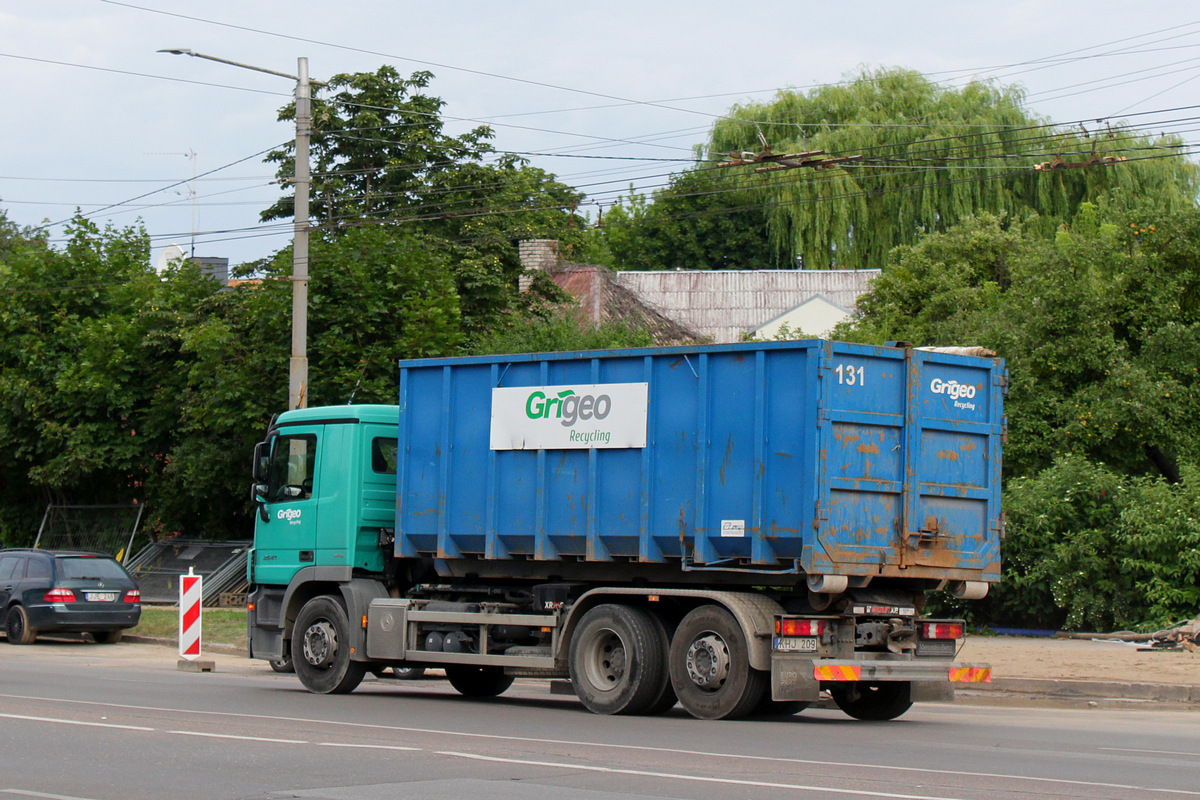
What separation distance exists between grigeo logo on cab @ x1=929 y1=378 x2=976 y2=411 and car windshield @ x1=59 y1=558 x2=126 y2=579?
50.5ft

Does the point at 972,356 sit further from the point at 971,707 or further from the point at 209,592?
the point at 209,592

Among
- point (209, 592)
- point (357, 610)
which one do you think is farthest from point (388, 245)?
point (357, 610)

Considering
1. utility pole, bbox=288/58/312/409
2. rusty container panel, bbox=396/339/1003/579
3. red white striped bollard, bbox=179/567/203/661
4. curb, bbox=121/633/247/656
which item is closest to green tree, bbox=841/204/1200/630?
rusty container panel, bbox=396/339/1003/579

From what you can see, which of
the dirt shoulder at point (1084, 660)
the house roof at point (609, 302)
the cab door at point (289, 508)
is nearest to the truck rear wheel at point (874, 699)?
the dirt shoulder at point (1084, 660)

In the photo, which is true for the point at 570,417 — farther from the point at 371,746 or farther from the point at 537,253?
the point at 537,253

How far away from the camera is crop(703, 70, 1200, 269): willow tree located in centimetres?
4772

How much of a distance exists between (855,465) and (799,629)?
1.42 m

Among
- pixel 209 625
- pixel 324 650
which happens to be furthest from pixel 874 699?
pixel 209 625

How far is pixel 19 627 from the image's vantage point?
914 inches

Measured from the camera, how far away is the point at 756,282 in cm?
5481

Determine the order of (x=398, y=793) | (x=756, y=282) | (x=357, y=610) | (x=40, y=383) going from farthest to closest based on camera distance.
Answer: (x=756, y=282) → (x=40, y=383) → (x=357, y=610) → (x=398, y=793)

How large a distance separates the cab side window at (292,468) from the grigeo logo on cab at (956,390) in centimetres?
664

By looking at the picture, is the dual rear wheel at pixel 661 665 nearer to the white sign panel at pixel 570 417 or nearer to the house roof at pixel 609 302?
the white sign panel at pixel 570 417

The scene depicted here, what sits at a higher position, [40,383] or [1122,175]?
[1122,175]
